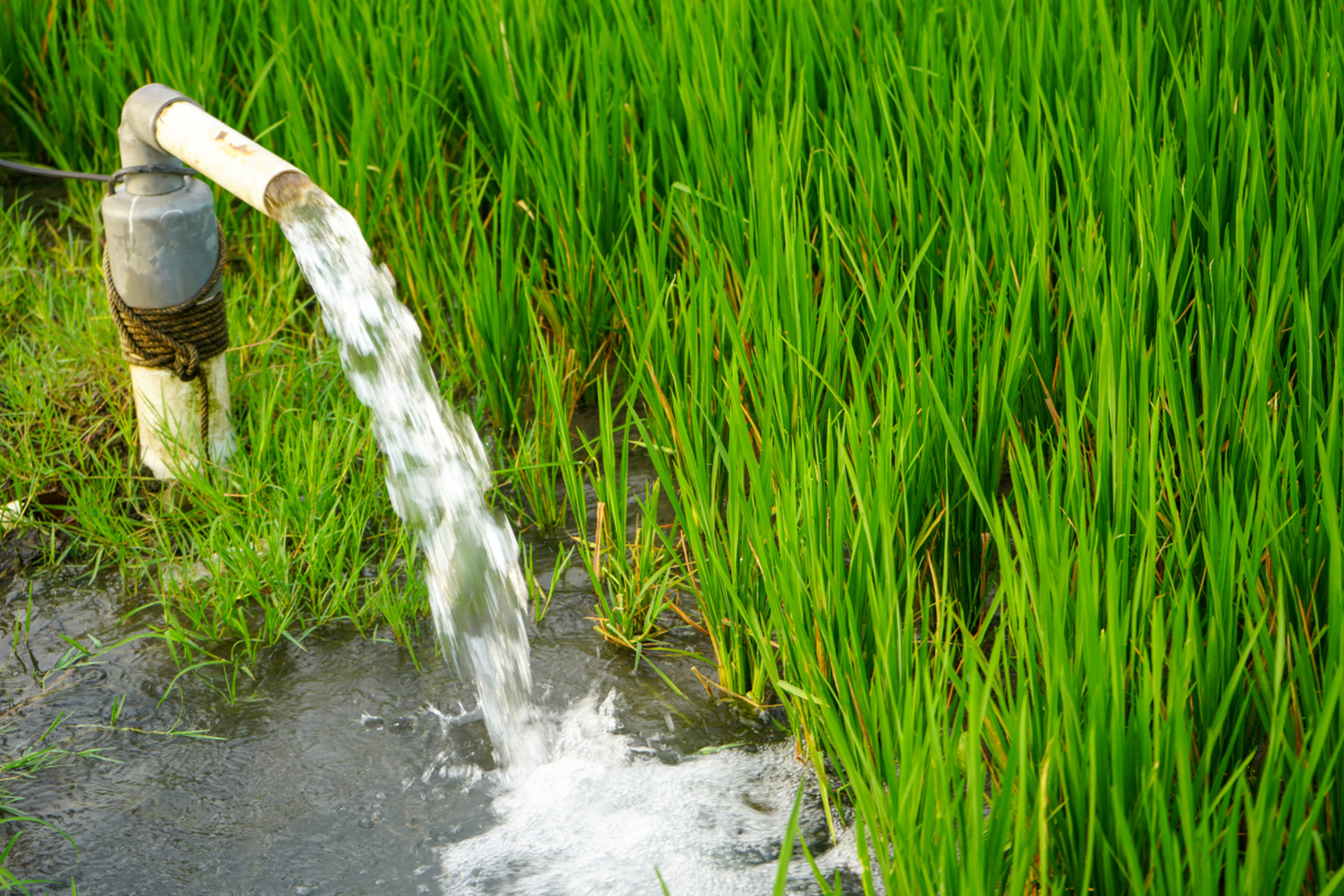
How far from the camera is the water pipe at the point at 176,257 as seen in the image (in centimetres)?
163

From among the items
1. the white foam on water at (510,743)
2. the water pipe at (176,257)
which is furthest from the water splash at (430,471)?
the water pipe at (176,257)

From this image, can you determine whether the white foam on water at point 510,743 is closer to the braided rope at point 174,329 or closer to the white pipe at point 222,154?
the white pipe at point 222,154

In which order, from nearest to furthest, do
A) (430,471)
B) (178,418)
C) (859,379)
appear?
(859,379)
(430,471)
(178,418)

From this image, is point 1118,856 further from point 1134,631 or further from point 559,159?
point 559,159

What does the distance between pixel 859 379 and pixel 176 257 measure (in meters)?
1.13

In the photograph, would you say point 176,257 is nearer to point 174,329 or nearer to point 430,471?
point 174,329

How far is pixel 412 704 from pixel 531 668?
0.19m

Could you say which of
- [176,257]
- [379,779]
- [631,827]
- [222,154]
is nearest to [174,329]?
[176,257]

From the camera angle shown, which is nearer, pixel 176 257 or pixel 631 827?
pixel 631 827

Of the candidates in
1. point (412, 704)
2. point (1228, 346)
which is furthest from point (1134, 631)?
point (412, 704)

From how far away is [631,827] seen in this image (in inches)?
56.8

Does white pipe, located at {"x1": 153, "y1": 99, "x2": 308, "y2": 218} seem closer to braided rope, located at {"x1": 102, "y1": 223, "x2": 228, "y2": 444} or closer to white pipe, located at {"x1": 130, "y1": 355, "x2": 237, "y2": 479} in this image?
braided rope, located at {"x1": 102, "y1": 223, "x2": 228, "y2": 444}

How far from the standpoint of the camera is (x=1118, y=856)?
1025mm

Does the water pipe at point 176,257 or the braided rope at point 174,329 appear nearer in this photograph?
the water pipe at point 176,257
